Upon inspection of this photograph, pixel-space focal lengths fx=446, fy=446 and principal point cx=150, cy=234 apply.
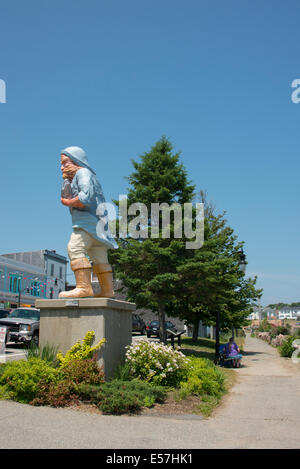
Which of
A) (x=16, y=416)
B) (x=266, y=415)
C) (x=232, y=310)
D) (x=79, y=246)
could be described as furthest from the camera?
(x=232, y=310)

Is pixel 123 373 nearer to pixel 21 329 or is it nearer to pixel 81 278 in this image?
pixel 81 278

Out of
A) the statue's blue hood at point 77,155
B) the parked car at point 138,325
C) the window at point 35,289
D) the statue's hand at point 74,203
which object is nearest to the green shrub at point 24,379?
the statue's hand at point 74,203

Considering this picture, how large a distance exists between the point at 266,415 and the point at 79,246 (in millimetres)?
4602

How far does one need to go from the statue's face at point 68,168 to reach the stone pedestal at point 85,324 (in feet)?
8.24

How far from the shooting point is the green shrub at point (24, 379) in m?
6.99

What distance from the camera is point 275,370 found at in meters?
16.3

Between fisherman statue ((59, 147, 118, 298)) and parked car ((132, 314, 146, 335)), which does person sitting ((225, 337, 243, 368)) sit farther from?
parked car ((132, 314, 146, 335))

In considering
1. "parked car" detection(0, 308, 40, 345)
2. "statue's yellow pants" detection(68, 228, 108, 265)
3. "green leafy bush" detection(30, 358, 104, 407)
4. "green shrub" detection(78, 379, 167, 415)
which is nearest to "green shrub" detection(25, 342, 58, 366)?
"green leafy bush" detection(30, 358, 104, 407)

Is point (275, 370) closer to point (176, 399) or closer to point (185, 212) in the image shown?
Answer: point (185, 212)

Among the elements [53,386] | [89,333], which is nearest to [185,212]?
[89,333]

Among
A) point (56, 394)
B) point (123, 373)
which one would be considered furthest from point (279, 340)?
point (56, 394)

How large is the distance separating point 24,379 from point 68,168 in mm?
4149

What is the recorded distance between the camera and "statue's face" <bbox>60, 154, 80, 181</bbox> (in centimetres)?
902

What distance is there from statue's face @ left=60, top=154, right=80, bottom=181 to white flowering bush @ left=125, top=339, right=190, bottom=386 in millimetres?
3650
